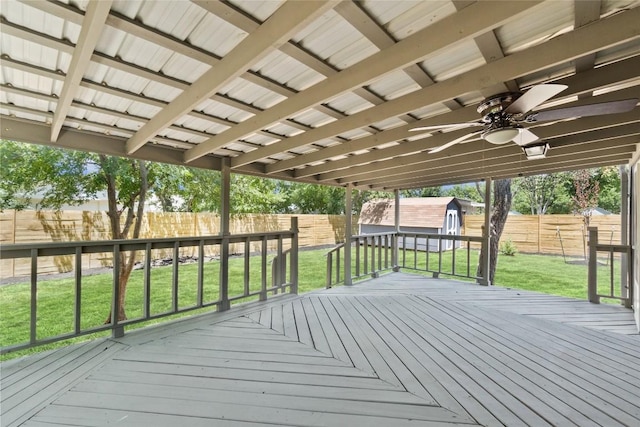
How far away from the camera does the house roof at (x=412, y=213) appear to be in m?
11.6

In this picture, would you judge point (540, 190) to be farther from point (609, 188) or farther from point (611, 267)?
point (611, 267)

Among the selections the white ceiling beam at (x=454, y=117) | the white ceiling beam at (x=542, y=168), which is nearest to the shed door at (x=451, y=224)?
the white ceiling beam at (x=542, y=168)

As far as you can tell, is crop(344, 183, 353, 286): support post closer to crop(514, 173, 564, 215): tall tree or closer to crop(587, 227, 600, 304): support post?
crop(587, 227, 600, 304): support post

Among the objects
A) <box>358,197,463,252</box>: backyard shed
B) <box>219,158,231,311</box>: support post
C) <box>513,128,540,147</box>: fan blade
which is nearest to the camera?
<box>513,128,540,147</box>: fan blade

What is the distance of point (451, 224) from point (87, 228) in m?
12.7

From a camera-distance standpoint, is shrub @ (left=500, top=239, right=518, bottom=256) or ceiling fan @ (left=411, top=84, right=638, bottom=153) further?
shrub @ (left=500, top=239, right=518, bottom=256)

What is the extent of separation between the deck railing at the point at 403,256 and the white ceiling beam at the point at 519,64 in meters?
3.19

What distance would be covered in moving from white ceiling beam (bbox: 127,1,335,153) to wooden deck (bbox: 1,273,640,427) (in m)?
1.94

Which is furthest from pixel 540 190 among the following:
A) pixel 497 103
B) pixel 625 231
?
pixel 497 103

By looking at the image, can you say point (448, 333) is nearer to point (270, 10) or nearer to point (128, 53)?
point (270, 10)

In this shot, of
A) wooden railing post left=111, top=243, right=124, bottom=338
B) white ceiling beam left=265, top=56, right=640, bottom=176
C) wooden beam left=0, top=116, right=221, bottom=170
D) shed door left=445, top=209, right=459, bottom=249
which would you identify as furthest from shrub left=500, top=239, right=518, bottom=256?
wooden railing post left=111, top=243, right=124, bottom=338

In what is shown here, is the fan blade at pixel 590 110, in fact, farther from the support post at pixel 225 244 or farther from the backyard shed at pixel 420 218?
the backyard shed at pixel 420 218

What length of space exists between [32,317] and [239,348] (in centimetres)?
169

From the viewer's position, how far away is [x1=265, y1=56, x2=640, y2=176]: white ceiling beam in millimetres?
1654
